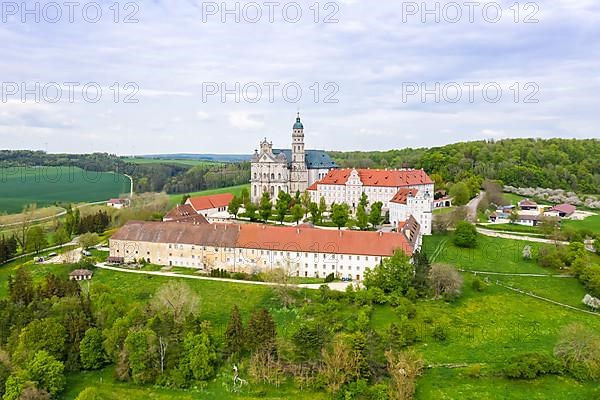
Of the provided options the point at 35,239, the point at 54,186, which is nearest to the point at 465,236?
the point at 35,239

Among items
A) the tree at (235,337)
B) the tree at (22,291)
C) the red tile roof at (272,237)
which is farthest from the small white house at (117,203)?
the tree at (235,337)

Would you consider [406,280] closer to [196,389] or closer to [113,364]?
[196,389]

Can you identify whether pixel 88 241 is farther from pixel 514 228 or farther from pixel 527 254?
pixel 514 228

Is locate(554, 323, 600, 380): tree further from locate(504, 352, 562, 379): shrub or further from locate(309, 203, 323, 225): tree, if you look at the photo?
locate(309, 203, 323, 225): tree

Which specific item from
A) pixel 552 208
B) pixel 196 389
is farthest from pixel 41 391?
pixel 552 208

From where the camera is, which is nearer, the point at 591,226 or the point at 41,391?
the point at 41,391

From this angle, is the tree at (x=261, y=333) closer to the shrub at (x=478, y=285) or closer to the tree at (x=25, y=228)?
the shrub at (x=478, y=285)

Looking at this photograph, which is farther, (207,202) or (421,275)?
(207,202)
